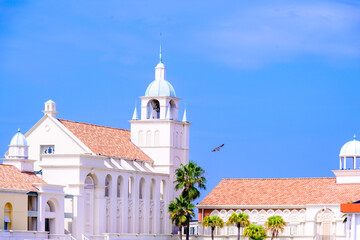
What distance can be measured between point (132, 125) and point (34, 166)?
15.6 metres

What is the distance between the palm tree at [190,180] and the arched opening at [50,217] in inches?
701

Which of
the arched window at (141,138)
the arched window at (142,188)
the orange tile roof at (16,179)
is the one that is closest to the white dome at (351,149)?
the arched window at (142,188)

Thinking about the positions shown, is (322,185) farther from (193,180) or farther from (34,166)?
(34,166)

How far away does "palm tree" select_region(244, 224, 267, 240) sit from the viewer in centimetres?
10431

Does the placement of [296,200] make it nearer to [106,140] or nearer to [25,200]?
[106,140]

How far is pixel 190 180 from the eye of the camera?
10838cm

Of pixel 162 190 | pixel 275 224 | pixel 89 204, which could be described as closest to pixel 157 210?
pixel 162 190

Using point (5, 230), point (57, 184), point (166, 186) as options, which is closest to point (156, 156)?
point (166, 186)

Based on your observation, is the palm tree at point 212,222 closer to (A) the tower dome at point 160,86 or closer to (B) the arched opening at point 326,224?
(B) the arched opening at point 326,224

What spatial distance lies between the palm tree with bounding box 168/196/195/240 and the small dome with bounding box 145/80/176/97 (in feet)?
46.8

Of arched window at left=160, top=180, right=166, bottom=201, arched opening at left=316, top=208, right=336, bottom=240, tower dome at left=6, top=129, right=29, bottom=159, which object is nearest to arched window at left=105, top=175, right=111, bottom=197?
arched window at left=160, top=180, right=166, bottom=201

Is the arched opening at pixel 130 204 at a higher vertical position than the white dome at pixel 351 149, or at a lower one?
lower

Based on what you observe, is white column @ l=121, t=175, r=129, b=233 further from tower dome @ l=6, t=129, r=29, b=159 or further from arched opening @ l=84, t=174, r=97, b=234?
tower dome @ l=6, t=129, r=29, b=159

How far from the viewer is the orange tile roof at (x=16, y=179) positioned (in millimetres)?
90125
